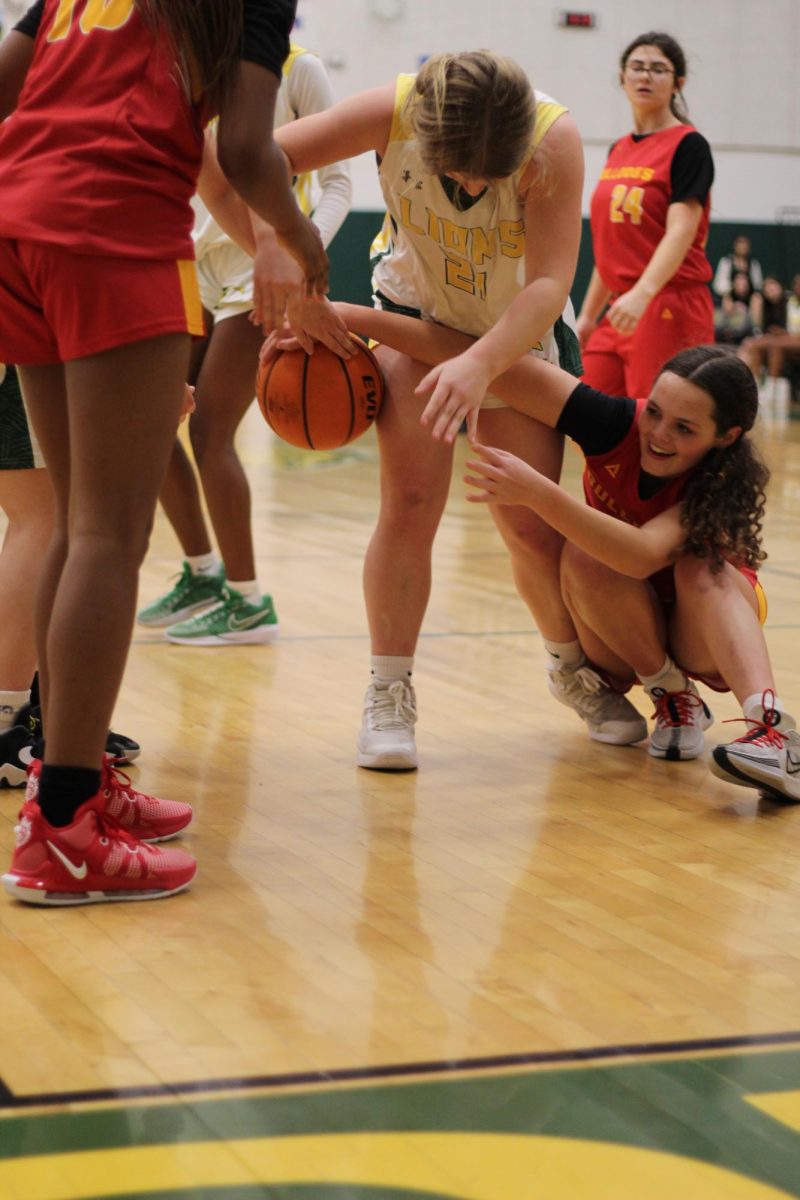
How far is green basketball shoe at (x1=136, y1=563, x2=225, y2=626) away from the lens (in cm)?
457

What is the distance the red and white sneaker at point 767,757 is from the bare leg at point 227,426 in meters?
1.85

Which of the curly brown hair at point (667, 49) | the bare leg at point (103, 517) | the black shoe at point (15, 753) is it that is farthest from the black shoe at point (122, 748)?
the curly brown hair at point (667, 49)

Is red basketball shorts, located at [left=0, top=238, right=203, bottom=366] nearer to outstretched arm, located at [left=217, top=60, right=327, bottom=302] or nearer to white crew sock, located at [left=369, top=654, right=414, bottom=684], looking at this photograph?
outstretched arm, located at [left=217, top=60, right=327, bottom=302]

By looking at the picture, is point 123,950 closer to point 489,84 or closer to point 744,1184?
point 744,1184

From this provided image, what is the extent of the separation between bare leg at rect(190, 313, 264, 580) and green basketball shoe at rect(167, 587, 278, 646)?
8 centimetres

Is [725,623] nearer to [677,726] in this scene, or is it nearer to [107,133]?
[677,726]

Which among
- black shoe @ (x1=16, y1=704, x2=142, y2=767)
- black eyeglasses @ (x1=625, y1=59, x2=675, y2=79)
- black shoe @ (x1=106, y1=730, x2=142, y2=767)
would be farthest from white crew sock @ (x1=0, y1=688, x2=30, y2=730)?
black eyeglasses @ (x1=625, y1=59, x2=675, y2=79)

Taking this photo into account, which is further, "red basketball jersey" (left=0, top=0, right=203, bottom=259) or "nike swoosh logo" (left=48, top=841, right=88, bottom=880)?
"nike swoosh logo" (left=48, top=841, right=88, bottom=880)

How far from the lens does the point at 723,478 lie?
10.2 feet

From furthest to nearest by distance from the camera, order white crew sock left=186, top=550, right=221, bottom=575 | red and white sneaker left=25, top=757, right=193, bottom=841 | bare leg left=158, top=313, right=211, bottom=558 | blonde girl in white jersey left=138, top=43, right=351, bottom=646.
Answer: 1. white crew sock left=186, top=550, right=221, bottom=575
2. bare leg left=158, top=313, right=211, bottom=558
3. blonde girl in white jersey left=138, top=43, right=351, bottom=646
4. red and white sneaker left=25, top=757, right=193, bottom=841

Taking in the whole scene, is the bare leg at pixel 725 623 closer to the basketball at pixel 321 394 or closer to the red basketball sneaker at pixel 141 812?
the basketball at pixel 321 394

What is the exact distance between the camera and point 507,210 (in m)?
3.01

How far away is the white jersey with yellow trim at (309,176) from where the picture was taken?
13.7 feet

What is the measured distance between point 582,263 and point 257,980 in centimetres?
1587
